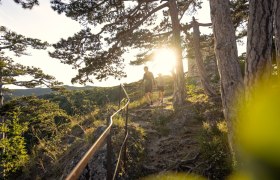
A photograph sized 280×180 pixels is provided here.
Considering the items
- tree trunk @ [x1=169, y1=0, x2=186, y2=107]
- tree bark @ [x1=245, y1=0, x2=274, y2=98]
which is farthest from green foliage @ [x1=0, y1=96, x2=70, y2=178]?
tree bark @ [x1=245, y1=0, x2=274, y2=98]

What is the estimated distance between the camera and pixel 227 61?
559 centimetres

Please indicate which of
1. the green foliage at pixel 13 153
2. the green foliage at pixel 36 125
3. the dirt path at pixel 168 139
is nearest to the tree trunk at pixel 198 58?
the dirt path at pixel 168 139

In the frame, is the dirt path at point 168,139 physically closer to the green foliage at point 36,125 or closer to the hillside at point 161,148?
the hillside at point 161,148

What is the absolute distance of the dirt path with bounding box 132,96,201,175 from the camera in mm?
7020

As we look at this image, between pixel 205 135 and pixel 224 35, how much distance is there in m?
3.07

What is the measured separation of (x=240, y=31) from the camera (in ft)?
55.7

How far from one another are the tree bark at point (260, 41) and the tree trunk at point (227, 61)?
1246mm

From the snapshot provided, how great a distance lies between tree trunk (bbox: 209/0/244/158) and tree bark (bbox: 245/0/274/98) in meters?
1.25

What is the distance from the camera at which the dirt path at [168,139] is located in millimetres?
7020

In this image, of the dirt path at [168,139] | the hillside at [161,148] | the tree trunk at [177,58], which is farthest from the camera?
the tree trunk at [177,58]

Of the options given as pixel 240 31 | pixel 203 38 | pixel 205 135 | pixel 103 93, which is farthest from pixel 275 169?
pixel 103 93

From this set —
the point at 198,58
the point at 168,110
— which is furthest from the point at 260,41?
the point at 198,58

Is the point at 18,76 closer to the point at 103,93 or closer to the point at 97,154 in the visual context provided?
the point at 97,154

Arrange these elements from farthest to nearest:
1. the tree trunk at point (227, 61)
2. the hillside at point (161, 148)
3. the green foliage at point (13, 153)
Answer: the green foliage at point (13, 153), the hillside at point (161, 148), the tree trunk at point (227, 61)
